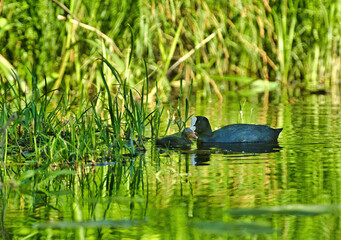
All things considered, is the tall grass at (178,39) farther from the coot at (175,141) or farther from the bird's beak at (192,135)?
the coot at (175,141)

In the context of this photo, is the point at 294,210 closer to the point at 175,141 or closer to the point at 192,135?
the point at 175,141

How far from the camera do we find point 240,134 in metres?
7.02

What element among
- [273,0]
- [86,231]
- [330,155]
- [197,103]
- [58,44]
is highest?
[273,0]

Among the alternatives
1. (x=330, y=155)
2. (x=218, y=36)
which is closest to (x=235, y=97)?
(x=218, y=36)

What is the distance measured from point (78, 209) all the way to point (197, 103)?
7.01m

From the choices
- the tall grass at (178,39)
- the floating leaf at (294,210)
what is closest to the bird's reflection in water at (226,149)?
the floating leaf at (294,210)

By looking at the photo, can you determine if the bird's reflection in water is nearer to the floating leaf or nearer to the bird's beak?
the bird's beak

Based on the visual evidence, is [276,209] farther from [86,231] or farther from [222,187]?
[86,231]

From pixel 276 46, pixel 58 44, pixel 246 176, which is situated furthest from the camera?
pixel 276 46

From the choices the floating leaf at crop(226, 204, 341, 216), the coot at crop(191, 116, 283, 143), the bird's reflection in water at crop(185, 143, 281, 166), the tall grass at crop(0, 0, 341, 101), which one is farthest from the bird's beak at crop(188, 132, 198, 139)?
the floating leaf at crop(226, 204, 341, 216)

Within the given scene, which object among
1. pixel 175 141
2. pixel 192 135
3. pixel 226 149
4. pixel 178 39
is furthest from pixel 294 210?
pixel 178 39

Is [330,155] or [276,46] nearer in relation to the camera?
[330,155]

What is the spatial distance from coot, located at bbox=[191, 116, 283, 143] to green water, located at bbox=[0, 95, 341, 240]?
551 millimetres

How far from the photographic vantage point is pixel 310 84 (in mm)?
13352
